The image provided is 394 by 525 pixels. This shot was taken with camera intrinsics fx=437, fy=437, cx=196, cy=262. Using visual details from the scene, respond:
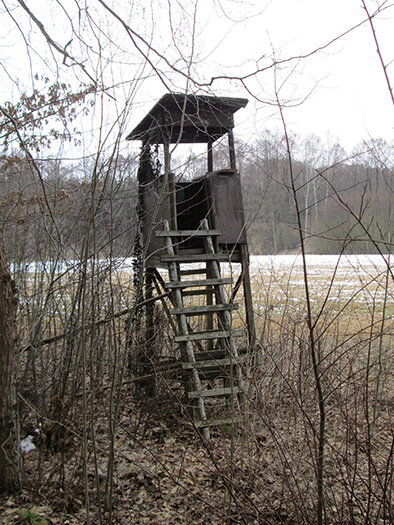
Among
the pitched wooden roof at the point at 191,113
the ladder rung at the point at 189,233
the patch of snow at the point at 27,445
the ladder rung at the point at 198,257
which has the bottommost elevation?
the patch of snow at the point at 27,445

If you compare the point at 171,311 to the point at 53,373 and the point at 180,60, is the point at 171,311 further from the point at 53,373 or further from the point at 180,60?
the point at 180,60

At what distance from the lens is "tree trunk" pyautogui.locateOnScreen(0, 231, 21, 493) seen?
376cm

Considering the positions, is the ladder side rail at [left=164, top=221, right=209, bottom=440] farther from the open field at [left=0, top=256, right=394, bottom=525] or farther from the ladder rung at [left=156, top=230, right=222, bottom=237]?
the open field at [left=0, top=256, right=394, bottom=525]

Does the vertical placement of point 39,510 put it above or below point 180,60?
below

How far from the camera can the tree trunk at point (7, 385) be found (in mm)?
3762

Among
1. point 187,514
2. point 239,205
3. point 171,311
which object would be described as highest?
point 239,205

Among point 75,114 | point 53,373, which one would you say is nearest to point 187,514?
point 53,373

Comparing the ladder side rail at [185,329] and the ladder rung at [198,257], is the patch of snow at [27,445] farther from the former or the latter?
the ladder rung at [198,257]

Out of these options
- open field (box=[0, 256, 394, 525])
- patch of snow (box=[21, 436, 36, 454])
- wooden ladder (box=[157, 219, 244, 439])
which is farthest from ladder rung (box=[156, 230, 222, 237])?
patch of snow (box=[21, 436, 36, 454])

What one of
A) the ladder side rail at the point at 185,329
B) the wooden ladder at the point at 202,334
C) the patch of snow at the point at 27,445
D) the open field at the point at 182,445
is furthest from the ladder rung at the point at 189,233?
the patch of snow at the point at 27,445

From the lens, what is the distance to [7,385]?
380cm

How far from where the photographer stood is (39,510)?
147 inches

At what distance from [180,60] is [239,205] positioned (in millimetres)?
2672

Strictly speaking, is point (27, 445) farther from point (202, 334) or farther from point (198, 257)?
point (198, 257)
